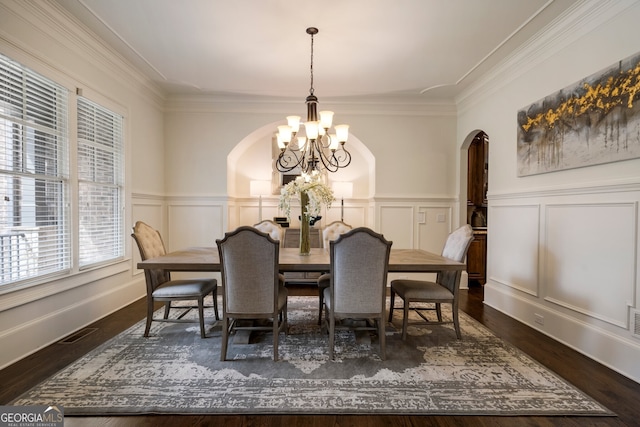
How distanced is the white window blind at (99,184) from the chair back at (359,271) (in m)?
2.51

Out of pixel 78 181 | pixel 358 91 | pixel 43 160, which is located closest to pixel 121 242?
pixel 78 181

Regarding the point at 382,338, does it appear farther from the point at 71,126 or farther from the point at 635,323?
the point at 71,126

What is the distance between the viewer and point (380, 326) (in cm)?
231

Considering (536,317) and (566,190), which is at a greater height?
(566,190)

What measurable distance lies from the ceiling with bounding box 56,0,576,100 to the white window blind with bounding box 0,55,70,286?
0.77 meters

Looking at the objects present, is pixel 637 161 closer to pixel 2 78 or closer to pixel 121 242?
pixel 2 78

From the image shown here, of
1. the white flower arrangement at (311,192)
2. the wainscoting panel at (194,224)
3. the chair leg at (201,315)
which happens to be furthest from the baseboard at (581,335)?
the wainscoting panel at (194,224)

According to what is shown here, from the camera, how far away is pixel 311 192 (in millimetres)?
2732

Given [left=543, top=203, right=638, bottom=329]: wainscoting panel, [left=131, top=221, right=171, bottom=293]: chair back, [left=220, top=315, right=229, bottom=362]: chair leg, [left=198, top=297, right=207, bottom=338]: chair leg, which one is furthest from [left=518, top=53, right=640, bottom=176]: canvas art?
[left=131, top=221, right=171, bottom=293]: chair back

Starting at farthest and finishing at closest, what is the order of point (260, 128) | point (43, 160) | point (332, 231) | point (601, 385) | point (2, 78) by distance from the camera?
point (260, 128) → point (332, 231) → point (43, 160) → point (2, 78) → point (601, 385)

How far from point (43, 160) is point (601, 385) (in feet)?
14.7

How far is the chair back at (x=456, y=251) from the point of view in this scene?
8.72 feet

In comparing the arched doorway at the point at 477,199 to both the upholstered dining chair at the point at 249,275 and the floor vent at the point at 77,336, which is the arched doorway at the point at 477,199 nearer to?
the upholstered dining chair at the point at 249,275

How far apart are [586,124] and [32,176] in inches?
176
